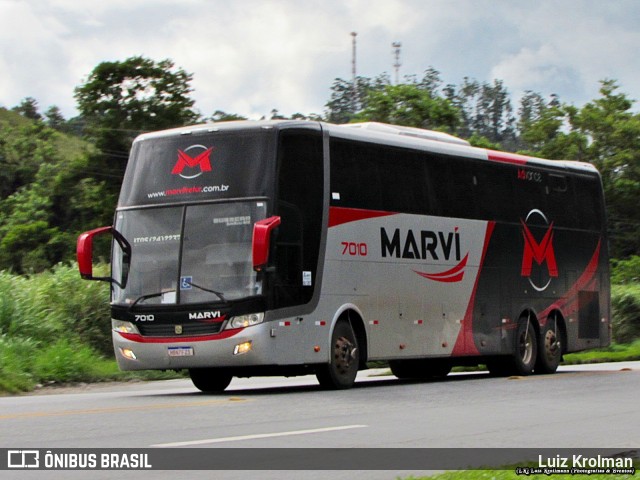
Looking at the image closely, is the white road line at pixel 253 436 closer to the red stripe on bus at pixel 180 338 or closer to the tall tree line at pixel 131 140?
the red stripe on bus at pixel 180 338

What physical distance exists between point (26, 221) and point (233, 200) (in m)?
61.2

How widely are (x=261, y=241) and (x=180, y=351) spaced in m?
2.08

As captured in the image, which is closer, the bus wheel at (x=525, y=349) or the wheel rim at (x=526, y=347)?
the bus wheel at (x=525, y=349)

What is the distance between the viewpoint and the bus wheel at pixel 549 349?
24.6 meters

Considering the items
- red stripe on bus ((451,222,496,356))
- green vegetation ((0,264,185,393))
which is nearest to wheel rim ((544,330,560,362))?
red stripe on bus ((451,222,496,356))

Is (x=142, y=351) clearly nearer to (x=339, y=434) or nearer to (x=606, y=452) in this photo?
(x=339, y=434)

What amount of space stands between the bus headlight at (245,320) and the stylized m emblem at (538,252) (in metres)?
8.17

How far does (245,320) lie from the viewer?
17.4 meters

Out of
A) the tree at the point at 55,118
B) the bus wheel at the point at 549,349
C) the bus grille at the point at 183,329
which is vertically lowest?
the bus wheel at the point at 549,349

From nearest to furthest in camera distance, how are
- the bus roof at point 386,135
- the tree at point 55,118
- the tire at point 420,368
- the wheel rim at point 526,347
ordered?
1. the bus roof at point 386,135
2. the tire at point 420,368
3. the wheel rim at point 526,347
4. the tree at point 55,118

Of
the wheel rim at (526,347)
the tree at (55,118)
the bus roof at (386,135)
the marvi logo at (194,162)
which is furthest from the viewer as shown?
the tree at (55,118)

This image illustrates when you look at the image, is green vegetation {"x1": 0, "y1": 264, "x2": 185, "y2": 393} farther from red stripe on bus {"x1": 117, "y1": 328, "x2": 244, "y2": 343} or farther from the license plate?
the license plate

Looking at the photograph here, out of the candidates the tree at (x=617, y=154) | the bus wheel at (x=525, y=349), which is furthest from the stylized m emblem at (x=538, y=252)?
the tree at (x=617, y=154)

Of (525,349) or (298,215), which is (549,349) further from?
(298,215)
